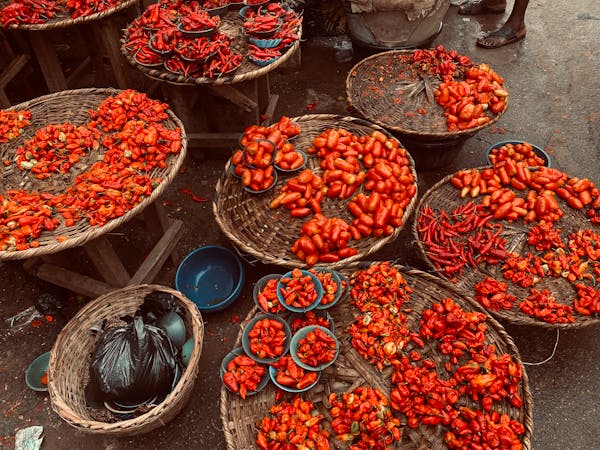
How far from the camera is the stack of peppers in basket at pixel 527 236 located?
114 inches

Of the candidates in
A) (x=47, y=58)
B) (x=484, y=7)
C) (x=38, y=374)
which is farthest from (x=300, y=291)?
(x=484, y=7)

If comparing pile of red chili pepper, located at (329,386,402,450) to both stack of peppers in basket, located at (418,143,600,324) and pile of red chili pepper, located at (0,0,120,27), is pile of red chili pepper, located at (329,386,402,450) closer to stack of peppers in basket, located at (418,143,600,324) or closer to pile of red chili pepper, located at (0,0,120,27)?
stack of peppers in basket, located at (418,143,600,324)

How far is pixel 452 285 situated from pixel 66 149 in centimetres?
295

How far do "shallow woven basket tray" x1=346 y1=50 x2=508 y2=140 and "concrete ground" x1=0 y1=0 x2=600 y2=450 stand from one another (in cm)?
72

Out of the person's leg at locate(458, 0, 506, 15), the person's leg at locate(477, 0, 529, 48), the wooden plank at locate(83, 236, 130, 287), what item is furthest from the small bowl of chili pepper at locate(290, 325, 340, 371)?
the person's leg at locate(458, 0, 506, 15)

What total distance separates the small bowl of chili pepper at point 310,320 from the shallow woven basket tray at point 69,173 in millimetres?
1241

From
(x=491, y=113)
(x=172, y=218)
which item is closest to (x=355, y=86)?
(x=491, y=113)

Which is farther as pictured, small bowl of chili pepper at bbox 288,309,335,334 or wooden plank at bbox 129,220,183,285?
wooden plank at bbox 129,220,183,285

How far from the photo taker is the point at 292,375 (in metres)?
2.38

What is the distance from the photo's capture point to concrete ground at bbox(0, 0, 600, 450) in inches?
114

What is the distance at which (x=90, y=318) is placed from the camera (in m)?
2.84

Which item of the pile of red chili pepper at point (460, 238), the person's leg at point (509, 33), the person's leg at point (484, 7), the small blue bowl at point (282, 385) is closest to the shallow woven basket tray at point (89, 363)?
the small blue bowl at point (282, 385)

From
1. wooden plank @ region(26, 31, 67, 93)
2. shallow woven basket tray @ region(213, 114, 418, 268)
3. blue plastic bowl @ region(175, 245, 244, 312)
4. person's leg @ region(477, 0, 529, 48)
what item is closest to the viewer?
shallow woven basket tray @ region(213, 114, 418, 268)

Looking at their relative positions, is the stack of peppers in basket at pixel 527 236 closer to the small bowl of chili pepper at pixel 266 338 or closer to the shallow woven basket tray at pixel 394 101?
the shallow woven basket tray at pixel 394 101
